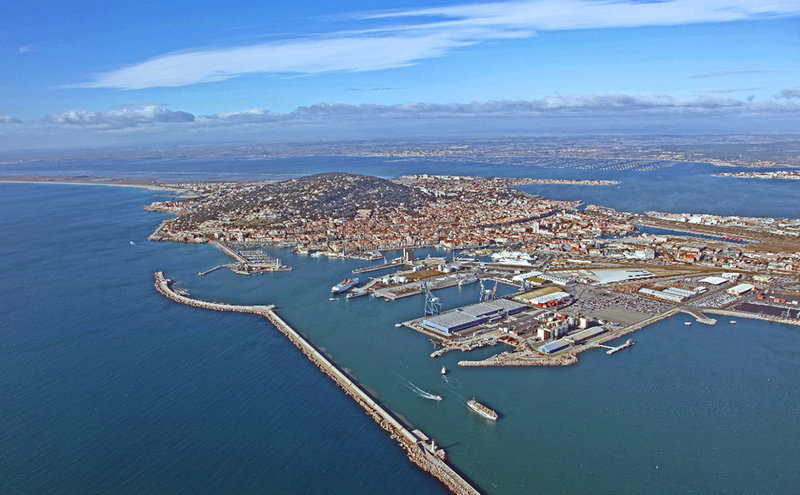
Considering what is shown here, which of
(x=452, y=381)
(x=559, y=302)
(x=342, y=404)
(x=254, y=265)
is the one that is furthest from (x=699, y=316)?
(x=254, y=265)

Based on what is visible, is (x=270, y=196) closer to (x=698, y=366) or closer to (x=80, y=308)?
(x=80, y=308)

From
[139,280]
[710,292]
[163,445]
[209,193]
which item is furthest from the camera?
[209,193]

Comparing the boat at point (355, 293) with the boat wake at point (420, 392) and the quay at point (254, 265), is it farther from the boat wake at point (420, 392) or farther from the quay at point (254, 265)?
the boat wake at point (420, 392)

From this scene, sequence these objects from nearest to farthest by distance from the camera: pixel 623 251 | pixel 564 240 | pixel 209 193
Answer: pixel 623 251 → pixel 564 240 → pixel 209 193

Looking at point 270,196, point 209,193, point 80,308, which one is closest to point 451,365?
point 80,308

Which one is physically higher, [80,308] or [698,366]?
[80,308]

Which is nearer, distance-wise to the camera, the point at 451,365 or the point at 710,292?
the point at 451,365

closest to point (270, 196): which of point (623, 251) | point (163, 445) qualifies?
point (623, 251)
